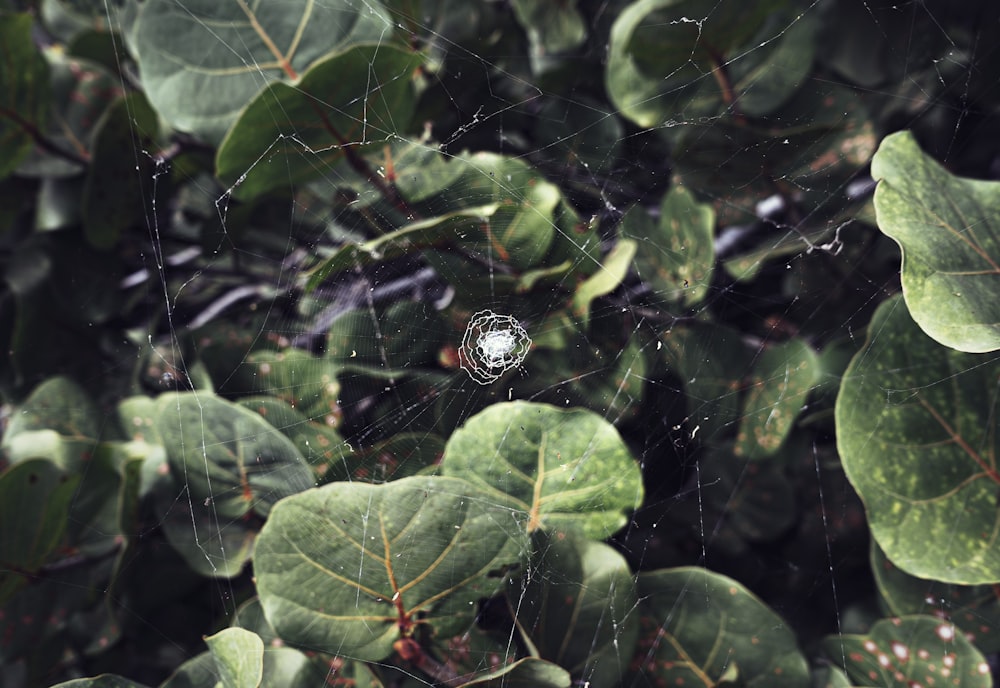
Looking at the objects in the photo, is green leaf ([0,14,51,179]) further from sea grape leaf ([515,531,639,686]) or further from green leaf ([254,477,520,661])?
sea grape leaf ([515,531,639,686])

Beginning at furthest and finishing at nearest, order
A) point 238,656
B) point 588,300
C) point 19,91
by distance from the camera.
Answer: point 19,91 < point 588,300 < point 238,656

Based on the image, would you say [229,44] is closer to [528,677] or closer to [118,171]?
[118,171]

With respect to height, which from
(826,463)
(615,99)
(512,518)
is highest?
(615,99)

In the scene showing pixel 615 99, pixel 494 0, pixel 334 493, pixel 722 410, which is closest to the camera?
pixel 334 493

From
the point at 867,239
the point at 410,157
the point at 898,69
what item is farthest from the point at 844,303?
the point at 410,157

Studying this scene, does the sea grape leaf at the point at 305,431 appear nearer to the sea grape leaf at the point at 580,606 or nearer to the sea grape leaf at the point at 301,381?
the sea grape leaf at the point at 301,381

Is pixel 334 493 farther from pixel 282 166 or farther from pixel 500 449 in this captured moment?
pixel 282 166

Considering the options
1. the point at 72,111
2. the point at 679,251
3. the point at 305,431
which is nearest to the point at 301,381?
the point at 305,431
